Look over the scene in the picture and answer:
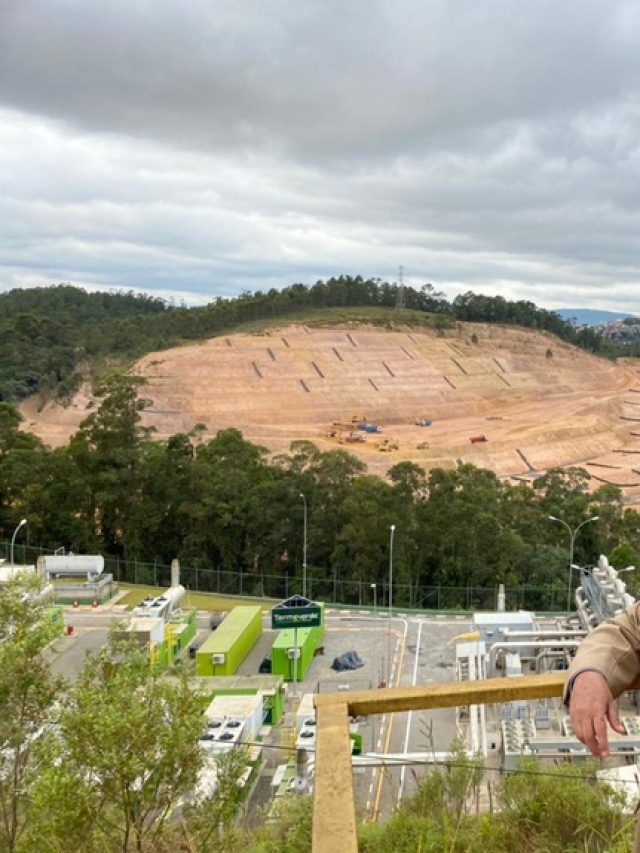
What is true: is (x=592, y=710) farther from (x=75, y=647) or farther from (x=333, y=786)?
(x=75, y=647)

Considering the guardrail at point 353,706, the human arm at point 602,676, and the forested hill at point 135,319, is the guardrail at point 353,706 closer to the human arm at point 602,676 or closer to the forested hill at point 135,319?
the human arm at point 602,676

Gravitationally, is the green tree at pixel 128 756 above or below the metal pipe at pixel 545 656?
above

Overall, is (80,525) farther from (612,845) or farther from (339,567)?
(612,845)

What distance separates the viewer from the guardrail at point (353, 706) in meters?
2.69

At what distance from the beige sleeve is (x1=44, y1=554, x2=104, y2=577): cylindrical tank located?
30.7m

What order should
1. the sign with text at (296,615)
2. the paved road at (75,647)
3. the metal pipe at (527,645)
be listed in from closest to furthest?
the metal pipe at (527,645), the paved road at (75,647), the sign with text at (296,615)

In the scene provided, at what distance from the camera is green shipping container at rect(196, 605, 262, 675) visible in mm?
21875

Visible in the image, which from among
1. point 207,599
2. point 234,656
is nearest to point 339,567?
point 207,599

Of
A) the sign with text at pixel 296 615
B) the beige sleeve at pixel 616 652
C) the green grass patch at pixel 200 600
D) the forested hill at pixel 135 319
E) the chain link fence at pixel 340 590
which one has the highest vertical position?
the forested hill at pixel 135 319

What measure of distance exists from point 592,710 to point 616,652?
205mm

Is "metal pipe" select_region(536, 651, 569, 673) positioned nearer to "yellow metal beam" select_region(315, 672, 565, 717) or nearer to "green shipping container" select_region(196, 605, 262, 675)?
"green shipping container" select_region(196, 605, 262, 675)

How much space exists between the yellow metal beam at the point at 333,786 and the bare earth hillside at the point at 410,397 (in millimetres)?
47465

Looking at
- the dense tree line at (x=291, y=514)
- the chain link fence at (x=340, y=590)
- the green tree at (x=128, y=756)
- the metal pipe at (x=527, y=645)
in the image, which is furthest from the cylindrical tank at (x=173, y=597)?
the green tree at (x=128, y=756)

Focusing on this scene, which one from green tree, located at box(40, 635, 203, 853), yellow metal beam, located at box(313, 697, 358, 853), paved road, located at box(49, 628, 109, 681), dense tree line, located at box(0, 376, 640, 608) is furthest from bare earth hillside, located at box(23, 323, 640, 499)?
yellow metal beam, located at box(313, 697, 358, 853)
